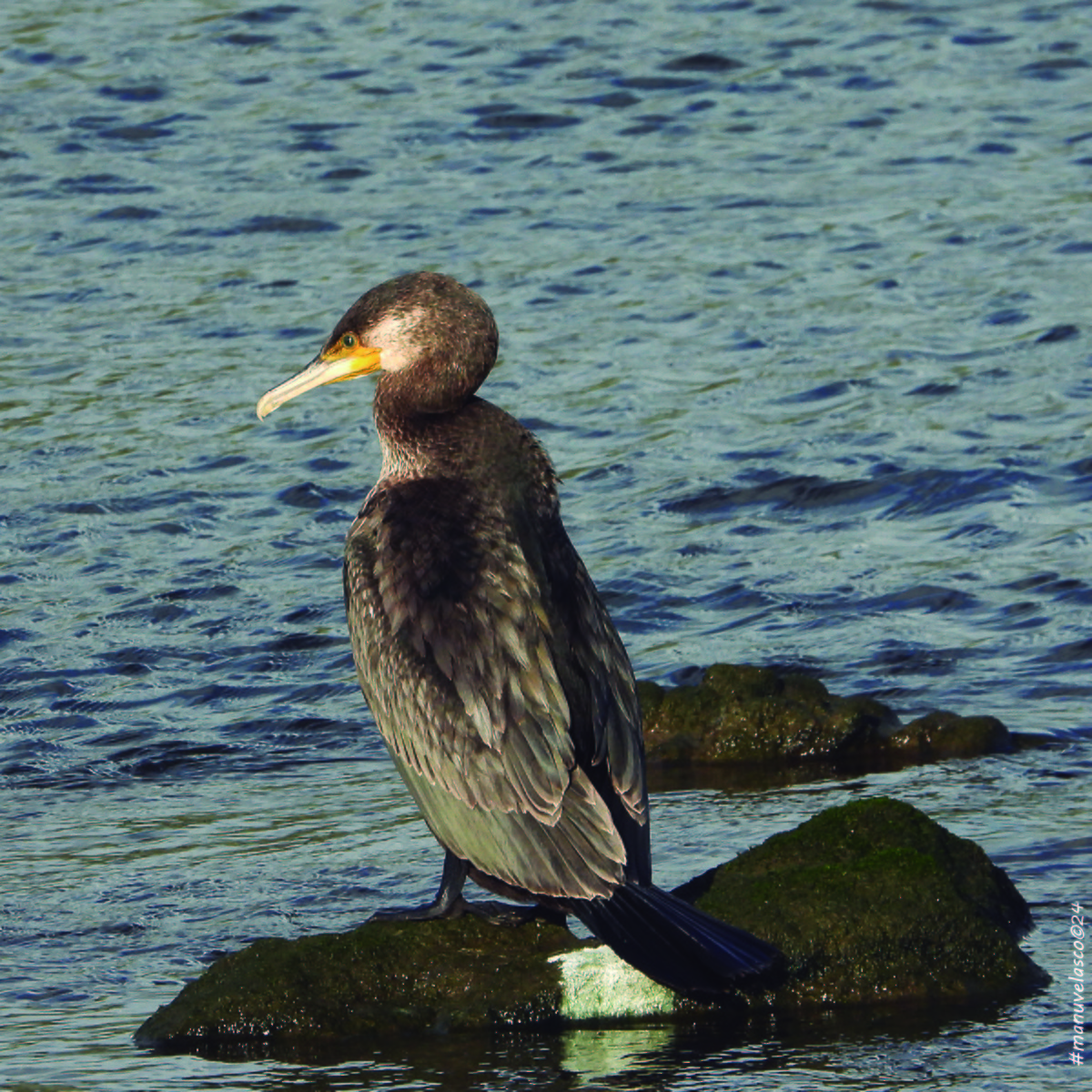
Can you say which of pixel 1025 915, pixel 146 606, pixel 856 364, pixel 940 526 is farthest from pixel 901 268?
pixel 1025 915

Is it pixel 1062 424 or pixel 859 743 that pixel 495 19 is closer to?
pixel 1062 424

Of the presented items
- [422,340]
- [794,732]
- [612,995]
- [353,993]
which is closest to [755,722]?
[794,732]

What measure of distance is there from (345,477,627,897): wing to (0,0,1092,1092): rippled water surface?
49 cm

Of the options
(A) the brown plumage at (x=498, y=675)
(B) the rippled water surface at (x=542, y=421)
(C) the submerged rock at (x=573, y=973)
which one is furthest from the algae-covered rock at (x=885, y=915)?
(A) the brown plumage at (x=498, y=675)

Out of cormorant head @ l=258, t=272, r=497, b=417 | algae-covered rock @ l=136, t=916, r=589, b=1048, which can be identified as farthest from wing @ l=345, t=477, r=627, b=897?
cormorant head @ l=258, t=272, r=497, b=417

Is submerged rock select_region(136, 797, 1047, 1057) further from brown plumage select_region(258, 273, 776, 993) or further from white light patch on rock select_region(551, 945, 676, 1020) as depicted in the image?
brown plumage select_region(258, 273, 776, 993)

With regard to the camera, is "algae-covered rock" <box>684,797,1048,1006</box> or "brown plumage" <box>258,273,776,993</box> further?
"algae-covered rock" <box>684,797,1048,1006</box>

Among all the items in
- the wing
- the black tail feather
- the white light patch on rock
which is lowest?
the white light patch on rock

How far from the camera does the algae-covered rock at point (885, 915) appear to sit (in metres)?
5.85

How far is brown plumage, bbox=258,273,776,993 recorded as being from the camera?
5.72 metres

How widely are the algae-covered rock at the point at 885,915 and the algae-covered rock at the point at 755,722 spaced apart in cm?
194

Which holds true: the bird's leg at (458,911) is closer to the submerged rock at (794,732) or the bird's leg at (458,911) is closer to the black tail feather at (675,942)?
the black tail feather at (675,942)

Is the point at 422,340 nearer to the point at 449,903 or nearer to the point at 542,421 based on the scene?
the point at 449,903

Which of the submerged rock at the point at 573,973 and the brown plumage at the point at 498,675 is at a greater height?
the brown plumage at the point at 498,675
